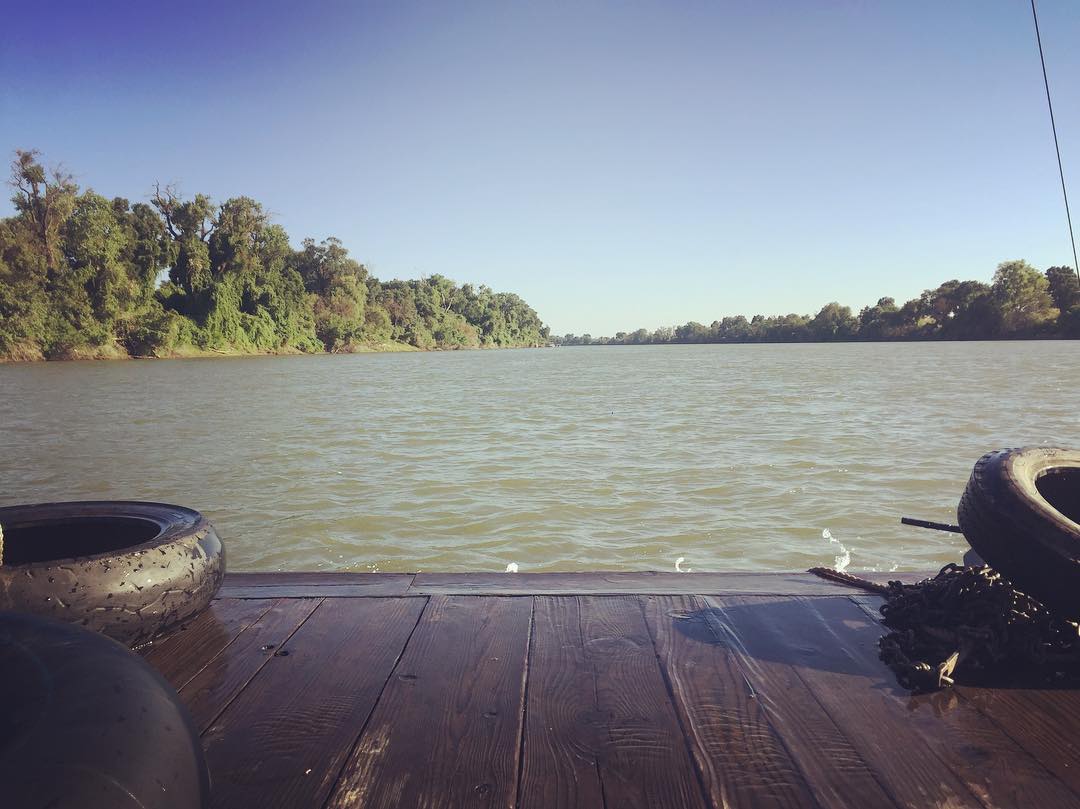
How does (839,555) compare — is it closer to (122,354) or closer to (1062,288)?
(122,354)

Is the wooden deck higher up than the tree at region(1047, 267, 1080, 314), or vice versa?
the tree at region(1047, 267, 1080, 314)

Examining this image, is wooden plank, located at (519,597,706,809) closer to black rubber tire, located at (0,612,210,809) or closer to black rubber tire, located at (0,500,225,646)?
black rubber tire, located at (0,612,210,809)

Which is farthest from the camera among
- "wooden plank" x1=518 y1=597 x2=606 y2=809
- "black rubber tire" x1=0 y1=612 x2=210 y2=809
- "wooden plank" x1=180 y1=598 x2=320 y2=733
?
"wooden plank" x1=180 y1=598 x2=320 y2=733

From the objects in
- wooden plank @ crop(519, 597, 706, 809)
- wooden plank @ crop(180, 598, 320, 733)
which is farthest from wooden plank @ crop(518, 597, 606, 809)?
wooden plank @ crop(180, 598, 320, 733)

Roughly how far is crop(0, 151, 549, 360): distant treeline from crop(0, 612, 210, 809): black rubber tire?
183ft

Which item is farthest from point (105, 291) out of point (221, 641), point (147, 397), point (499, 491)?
point (221, 641)

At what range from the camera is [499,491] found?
27.2 feet

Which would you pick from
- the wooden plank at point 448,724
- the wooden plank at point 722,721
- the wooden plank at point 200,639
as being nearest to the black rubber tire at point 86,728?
the wooden plank at point 448,724

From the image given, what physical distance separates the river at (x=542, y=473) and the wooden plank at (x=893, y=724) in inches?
123

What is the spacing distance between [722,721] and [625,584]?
117 centimetres

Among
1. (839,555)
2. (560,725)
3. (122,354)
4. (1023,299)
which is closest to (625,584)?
(560,725)

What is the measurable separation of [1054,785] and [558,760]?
114 cm

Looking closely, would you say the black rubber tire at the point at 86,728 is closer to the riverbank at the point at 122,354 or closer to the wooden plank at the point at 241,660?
the wooden plank at the point at 241,660

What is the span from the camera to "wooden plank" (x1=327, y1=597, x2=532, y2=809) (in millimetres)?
1538
